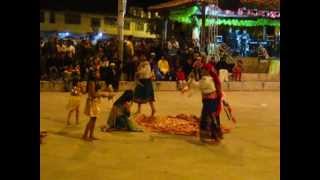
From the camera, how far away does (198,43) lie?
14.3 m

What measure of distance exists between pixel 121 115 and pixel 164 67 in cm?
450

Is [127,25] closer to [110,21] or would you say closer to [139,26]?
[139,26]

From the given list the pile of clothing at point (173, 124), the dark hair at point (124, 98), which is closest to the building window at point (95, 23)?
the pile of clothing at point (173, 124)

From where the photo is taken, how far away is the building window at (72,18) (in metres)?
16.7

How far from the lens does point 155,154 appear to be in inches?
293

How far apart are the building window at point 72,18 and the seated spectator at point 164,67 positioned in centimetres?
433

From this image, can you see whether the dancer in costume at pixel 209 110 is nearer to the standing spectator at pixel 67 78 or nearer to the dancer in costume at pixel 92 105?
the dancer in costume at pixel 92 105

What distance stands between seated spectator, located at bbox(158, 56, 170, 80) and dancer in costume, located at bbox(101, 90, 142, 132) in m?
3.78

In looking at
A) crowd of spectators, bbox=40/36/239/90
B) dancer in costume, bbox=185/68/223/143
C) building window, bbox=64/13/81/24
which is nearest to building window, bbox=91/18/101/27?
building window, bbox=64/13/81/24

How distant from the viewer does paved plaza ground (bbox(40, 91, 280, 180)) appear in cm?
651

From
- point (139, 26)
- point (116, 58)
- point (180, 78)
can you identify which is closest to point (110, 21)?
point (139, 26)
